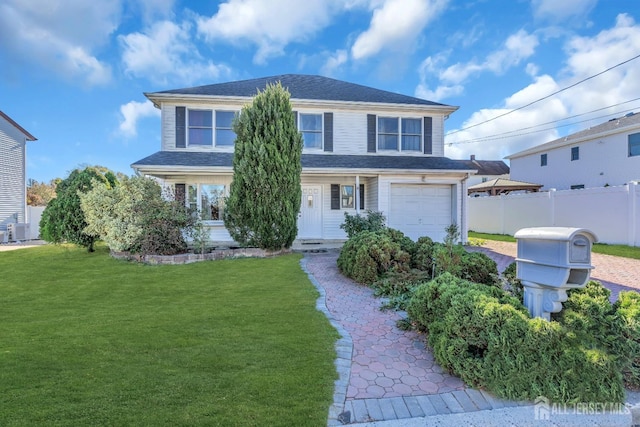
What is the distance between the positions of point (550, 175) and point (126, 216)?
26976 mm

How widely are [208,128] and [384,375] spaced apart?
11.7 meters

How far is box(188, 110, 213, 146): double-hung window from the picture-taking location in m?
12.3

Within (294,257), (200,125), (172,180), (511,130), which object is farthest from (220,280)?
(511,130)

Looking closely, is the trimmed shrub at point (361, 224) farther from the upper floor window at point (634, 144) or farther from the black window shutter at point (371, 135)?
the upper floor window at point (634, 144)

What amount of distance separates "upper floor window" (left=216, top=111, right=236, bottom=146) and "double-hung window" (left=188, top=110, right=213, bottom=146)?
0.27m

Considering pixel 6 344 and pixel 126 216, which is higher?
pixel 126 216

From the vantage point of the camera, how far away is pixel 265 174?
9.30 meters

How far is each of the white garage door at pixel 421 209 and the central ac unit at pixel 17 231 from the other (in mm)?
19727

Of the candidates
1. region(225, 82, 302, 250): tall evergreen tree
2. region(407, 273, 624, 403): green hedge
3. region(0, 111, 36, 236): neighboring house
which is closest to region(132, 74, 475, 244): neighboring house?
region(225, 82, 302, 250): tall evergreen tree

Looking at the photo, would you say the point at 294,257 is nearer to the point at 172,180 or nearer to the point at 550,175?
the point at 172,180

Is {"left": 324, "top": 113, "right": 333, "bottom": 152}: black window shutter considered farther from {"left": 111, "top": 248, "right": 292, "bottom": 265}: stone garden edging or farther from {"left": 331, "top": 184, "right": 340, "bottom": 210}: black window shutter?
{"left": 111, "top": 248, "right": 292, "bottom": 265}: stone garden edging

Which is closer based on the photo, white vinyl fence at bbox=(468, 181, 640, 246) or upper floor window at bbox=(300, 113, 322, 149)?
white vinyl fence at bbox=(468, 181, 640, 246)

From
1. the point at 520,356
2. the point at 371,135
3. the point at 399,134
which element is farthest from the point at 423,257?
the point at 399,134

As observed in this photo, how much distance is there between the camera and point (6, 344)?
11.7ft
